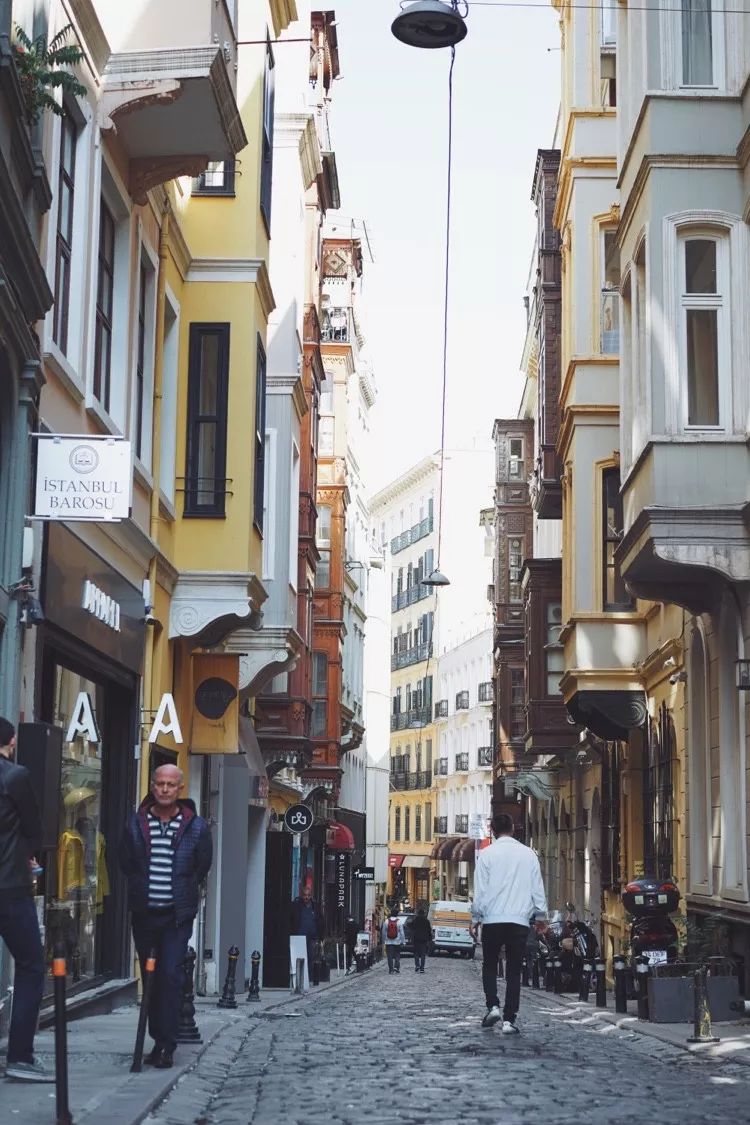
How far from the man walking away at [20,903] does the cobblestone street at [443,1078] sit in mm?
811

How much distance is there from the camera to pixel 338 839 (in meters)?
57.0

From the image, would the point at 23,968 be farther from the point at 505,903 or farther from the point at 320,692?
the point at 320,692

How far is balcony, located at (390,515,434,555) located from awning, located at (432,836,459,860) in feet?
56.5

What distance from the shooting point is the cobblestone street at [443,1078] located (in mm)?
9156

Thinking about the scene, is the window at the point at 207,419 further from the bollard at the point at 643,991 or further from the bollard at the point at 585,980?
the bollard at the point at 585,980

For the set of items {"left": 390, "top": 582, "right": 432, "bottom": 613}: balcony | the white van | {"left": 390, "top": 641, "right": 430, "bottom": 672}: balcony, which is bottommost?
the white van

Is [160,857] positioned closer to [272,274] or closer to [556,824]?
[272,274]

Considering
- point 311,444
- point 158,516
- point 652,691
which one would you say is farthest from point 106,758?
point 311,444

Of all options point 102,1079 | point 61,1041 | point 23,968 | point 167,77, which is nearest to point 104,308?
point 167,77

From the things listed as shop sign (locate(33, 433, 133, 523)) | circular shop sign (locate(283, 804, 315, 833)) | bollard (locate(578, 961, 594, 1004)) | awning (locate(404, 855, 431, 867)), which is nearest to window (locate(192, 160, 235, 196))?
shop sign (locate(33, 433, 133, 523))

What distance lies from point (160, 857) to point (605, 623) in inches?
700

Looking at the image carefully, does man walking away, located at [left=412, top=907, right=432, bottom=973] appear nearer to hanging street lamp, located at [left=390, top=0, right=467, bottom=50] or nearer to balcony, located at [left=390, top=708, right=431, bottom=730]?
hanging street lamp, located at [left=390, top=0, right=467, bottom=50]

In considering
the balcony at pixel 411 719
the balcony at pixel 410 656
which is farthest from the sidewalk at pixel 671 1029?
the balcony at pixel 410 656

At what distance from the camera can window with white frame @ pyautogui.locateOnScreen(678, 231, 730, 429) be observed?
1897 cm
